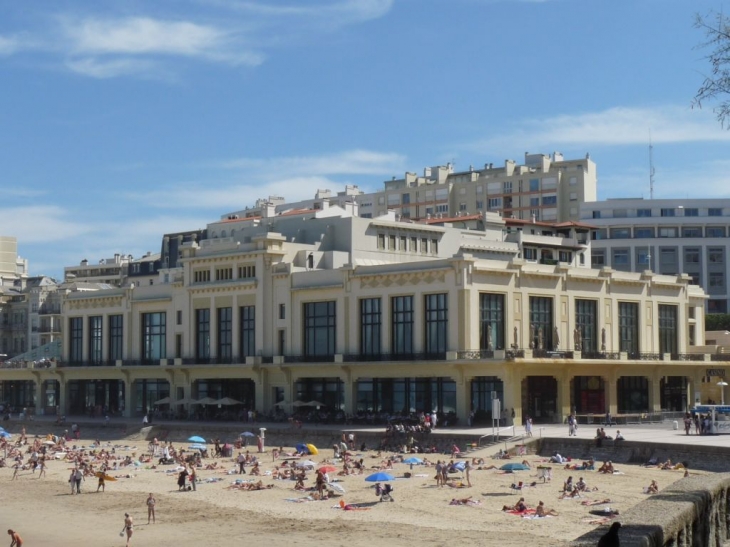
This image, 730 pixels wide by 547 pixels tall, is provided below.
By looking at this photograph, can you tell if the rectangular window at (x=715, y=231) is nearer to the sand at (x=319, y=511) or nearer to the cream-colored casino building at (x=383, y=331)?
the cream-colored casino building at (x=383, y=331)

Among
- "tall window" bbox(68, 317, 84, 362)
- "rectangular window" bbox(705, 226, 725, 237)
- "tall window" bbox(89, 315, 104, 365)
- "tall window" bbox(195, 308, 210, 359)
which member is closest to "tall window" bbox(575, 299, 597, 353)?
"tall window" bbox(195, 308, 210, 359)

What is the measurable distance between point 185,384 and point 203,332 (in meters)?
4.55

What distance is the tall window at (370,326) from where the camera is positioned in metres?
74.1

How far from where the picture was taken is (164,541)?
39.9 metres

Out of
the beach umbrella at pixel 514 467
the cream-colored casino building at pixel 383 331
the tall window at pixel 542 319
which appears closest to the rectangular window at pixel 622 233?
the cream-colored casino building at pixel 383 331

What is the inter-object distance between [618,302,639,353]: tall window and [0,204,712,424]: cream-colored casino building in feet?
0.41

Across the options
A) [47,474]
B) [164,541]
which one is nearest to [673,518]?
[164,541]

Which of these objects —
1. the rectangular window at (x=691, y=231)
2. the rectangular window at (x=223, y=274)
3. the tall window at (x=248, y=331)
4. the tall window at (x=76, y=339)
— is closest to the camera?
the tall window at (x=248, y=331)

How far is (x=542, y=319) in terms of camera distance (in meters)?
73.2

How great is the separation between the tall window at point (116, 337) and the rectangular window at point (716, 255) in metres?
68.0

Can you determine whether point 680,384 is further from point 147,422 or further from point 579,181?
Answer: point 579,181

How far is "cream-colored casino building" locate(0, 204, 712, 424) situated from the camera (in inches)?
2766

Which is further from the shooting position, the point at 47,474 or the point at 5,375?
the point at 5,375

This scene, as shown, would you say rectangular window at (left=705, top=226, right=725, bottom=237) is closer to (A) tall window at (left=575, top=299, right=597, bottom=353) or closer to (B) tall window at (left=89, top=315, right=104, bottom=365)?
(A) tall window at (left=575, top=299, right=597, bottom=353)
